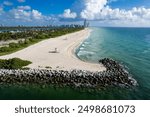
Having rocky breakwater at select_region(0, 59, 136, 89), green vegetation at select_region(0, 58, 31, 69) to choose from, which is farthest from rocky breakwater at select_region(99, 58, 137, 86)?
green vegetation at select_region(0, 58, 31, 69)

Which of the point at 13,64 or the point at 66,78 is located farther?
the point at 13,64

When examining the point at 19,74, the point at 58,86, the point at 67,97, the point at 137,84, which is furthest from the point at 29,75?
the point at 137,84

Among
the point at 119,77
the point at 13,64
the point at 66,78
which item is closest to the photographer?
the point at 66,78

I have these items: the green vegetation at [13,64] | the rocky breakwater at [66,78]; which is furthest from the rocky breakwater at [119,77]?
the green vegetation at [13,64]

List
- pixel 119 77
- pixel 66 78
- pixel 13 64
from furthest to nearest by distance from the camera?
pixel 13 64 → pixel 119 77 → pixel 66 78

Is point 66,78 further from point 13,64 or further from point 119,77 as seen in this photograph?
point 13,64

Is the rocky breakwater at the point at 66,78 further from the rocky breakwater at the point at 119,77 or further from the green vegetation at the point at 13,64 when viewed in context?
the green vegetation at the point at 13,64

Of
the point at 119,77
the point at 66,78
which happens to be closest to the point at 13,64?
the point at 66,78

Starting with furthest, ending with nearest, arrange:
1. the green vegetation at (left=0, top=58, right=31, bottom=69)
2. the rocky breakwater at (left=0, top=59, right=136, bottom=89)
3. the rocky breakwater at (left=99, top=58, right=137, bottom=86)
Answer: the green vegetation at (left=0, top=58, right=31, bottom=69), the rocky breakwater at (left=99, top=58, right=137, bottom=86), the rocky breakwater at (left=0, top=59, right=136, bottom=89)

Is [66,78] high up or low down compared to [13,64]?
down

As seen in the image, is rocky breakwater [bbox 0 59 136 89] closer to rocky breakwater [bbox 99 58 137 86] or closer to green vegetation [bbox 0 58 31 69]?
rocky breakwater [bbox 99 58 137 86]
